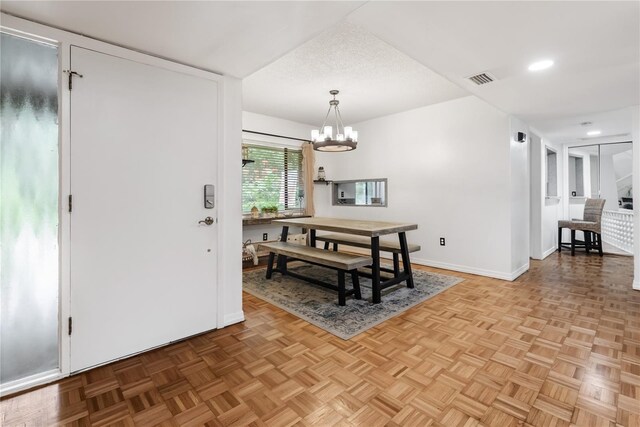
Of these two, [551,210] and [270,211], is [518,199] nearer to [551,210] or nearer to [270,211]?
[551,210]

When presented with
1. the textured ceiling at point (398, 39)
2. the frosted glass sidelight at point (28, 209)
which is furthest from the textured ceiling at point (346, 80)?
the frosted glass sidelight at point (28, 209)

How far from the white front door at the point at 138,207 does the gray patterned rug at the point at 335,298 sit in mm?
907

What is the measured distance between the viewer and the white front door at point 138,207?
6.20ft

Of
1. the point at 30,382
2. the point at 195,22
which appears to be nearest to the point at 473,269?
the point at 195,22

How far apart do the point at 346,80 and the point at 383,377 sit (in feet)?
10.2

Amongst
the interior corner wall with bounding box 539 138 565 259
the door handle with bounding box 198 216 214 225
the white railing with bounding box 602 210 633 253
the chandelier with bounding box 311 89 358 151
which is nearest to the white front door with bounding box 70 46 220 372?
the door handle with bounding box 198 216 214 225

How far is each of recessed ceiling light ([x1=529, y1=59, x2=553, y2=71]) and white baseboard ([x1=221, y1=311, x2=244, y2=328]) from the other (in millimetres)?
3245

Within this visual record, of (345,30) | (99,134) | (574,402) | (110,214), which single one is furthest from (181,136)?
(574,402)

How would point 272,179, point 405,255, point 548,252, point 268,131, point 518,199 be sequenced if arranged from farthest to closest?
point 548,252 < point 272,179 < point 268,131 < point 518,199 < point 405,255

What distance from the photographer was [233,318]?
2.57 m

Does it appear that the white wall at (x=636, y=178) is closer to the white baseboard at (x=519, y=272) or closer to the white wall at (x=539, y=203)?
the white baseboard at (x=519, y=272)

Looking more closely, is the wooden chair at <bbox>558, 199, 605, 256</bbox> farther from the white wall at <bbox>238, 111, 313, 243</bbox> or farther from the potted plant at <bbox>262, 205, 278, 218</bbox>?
the potted plant at <bbox>262, 205, 278, 218</bbox>

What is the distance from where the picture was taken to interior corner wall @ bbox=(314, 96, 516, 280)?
3.95 metres

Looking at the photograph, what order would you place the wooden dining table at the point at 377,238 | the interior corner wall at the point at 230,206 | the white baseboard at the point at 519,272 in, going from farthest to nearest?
the white baseboard at the point at 519,272 → the wooden dining table at the point at 377,238 → the interior corner wall at the point at 230,206
